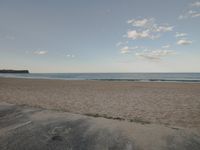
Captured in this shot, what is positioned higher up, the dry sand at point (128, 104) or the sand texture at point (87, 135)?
the sand texture at point (87, 135)

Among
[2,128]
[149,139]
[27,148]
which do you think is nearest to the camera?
[27,148]

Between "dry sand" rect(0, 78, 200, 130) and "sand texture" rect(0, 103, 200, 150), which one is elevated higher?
"sand texture" rect(0, 103, 200, 150)

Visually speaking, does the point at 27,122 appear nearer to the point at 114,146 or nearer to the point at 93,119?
the point at 93,119

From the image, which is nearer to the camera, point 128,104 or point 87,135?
point 87,135

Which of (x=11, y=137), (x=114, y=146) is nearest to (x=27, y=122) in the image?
(x=11, y=137)

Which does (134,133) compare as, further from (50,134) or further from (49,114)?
(49,114)

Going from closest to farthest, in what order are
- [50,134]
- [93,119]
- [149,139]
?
[149,139] → [50,134] → [93,119]

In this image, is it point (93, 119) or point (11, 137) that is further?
point (93, 119)

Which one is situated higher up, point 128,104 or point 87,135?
point 87,135

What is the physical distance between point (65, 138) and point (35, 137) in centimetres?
69

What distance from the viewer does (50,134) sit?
3945 millimetres

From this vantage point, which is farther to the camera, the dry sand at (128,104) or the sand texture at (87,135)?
the dry sand at (128,104)

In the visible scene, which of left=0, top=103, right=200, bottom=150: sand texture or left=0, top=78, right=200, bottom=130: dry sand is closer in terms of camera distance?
left=0, top=103, right=200, bottom=150: sand texture

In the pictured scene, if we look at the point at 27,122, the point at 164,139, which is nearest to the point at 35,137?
the point at 27,122
